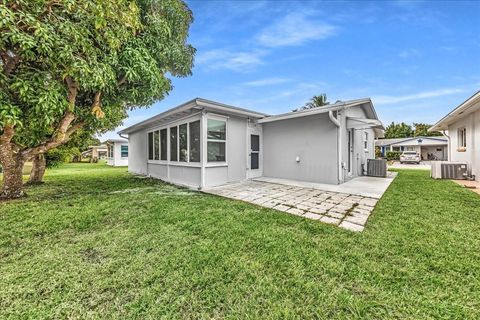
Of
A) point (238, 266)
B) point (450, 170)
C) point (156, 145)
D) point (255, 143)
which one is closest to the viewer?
point (238, 266)

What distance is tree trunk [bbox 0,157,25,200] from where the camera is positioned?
5.89m

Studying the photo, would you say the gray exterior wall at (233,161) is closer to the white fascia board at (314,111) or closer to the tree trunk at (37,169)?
the white fascia board at (314,111)

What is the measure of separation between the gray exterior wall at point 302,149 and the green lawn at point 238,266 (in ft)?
10.9

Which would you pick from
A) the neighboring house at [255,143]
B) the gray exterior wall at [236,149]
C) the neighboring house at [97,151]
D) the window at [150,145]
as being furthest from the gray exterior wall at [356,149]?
the neighboring house at [97,151]

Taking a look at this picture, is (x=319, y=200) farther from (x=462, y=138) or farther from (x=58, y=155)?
(x=58, y=155)

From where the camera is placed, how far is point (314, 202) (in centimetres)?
502

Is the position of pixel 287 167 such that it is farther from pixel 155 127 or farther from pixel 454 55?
pixel 454 55

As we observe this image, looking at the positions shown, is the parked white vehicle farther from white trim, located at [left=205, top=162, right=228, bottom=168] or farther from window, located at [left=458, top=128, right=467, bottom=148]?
white trim, located at [left=205, top=162, right=228, bottom=168]

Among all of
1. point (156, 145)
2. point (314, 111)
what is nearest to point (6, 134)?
point (156, 145)

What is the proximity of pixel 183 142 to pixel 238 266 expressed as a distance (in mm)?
6165

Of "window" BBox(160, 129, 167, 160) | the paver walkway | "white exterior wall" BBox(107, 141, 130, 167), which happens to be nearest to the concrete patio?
the paver walkway

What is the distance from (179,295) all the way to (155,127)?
9.31m

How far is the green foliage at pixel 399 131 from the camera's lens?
43.6 metres

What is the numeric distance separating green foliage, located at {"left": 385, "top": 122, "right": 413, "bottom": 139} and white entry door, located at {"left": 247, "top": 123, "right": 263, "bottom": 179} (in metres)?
47.2
